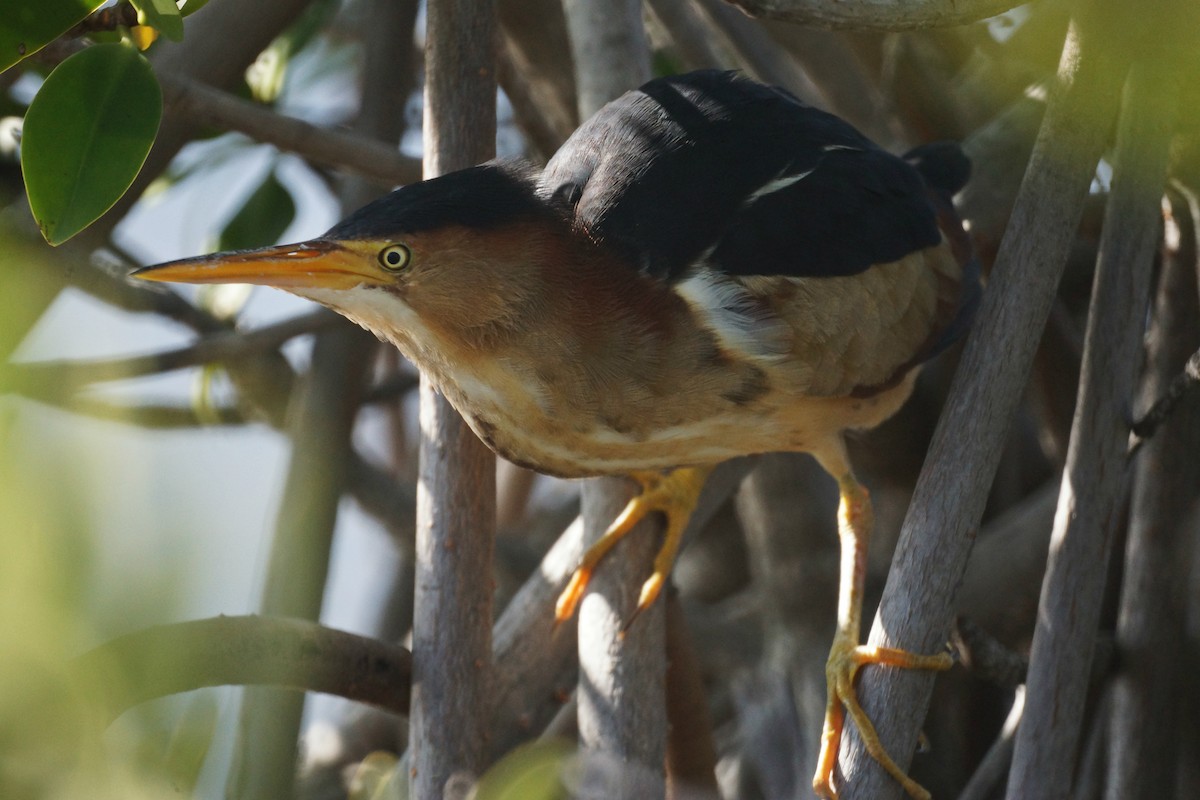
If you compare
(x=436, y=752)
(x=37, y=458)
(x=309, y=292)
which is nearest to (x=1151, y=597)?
(x=436, y=752)

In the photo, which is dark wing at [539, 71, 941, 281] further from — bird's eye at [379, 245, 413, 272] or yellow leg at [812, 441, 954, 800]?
yellow leg at [812, 441, 954, 800]

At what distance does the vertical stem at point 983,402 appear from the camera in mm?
1347

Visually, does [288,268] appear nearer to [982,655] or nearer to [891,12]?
[891,12]

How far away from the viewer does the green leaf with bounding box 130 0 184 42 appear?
1.05m

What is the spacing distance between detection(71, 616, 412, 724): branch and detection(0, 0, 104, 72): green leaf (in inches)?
20.0

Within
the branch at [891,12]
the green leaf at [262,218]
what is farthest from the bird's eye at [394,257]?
the green leaf at [262,218]

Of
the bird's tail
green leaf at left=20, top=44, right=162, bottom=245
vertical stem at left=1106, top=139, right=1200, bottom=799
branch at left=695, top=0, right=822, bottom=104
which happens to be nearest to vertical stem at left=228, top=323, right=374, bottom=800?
branch at left=695, top=0, right=822, bottom=104

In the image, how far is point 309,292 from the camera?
132 centimetres

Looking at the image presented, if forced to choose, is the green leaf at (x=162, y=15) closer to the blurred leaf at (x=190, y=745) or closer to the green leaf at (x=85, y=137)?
the green leaf at (x=85, y=137)

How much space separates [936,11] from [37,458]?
1.12m

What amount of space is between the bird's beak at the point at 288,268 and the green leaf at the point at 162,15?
243mm

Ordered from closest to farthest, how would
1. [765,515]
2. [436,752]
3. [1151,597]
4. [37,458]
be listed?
Result: 1. [37,458]
2. [436,752]
3. [1151,597]
4. [765,515]

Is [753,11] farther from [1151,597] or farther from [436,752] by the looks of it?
[1151,597]

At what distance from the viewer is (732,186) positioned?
1.51 meters
